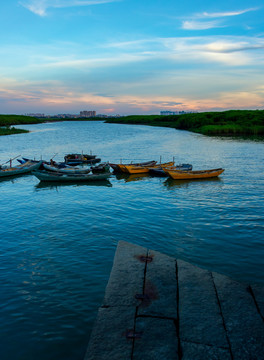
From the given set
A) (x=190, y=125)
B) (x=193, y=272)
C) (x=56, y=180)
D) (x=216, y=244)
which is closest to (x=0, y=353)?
(x=193, y=272)

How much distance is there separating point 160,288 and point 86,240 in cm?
675

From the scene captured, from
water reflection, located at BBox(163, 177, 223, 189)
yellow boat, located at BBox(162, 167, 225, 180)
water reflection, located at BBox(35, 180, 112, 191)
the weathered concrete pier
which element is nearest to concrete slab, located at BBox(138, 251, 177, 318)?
the weathered concrete pier

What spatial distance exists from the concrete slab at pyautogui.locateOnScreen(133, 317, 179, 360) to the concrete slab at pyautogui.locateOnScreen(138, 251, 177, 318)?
0.30 metres

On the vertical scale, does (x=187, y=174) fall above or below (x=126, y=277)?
above

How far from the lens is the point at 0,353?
23.9ft

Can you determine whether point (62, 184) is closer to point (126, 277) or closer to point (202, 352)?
point (126, 277)

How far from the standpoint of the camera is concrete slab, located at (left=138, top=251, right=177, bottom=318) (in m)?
7.18

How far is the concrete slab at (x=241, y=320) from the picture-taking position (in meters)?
6.01

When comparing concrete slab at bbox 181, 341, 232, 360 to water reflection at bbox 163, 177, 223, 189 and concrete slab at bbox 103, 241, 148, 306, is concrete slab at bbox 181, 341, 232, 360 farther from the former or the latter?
water reflection at bbox 163, 177, 223, 189

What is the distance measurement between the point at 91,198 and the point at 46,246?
917 cm

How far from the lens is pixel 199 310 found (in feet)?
23.8

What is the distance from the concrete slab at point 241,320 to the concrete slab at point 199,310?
0.20 meters

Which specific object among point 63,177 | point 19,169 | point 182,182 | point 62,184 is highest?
point 19,169

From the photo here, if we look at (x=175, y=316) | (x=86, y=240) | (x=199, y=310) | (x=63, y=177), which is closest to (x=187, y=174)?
(x=63, y=177)
